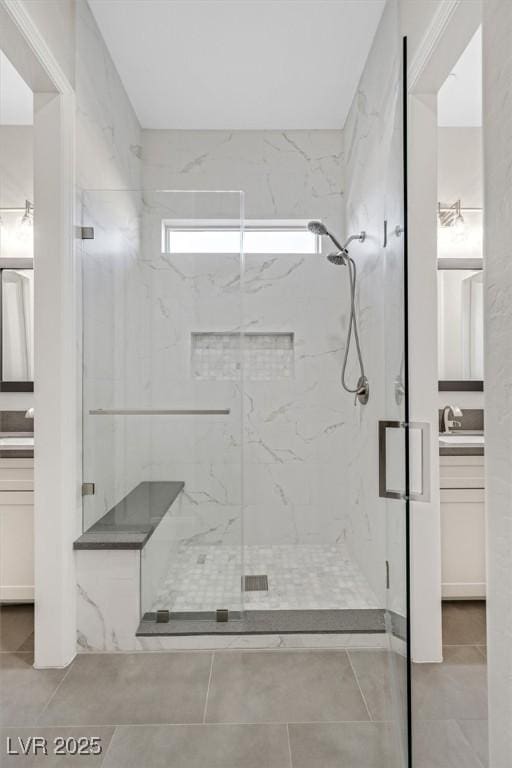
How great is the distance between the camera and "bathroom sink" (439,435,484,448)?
244 cm

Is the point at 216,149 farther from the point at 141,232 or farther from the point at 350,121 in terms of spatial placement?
the point at 141,232

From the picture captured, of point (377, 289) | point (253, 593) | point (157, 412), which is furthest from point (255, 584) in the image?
point (377, 289)

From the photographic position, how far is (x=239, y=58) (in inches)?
103

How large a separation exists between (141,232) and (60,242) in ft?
1.17

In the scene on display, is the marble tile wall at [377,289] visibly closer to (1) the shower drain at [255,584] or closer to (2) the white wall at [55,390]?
(1) the shower drain at [255,584]

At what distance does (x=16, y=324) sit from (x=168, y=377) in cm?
119

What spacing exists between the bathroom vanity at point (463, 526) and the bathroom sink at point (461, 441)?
2 centimetres

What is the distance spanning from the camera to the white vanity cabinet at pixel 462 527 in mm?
2447

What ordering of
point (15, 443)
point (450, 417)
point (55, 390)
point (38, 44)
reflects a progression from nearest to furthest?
point (38, 44) → point (55, 390) → point (15, 443) → point (450, 417)

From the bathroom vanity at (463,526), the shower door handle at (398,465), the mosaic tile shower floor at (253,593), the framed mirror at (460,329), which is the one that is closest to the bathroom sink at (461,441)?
the bathroom vanity at (463,526)

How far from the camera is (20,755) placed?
1.52 metres

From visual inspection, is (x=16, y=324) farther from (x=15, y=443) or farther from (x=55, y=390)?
(x=55, y=390)

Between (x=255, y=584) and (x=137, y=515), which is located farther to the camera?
(x=255, y=584)

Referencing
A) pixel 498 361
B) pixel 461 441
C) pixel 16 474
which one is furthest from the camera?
pixel 461 441
